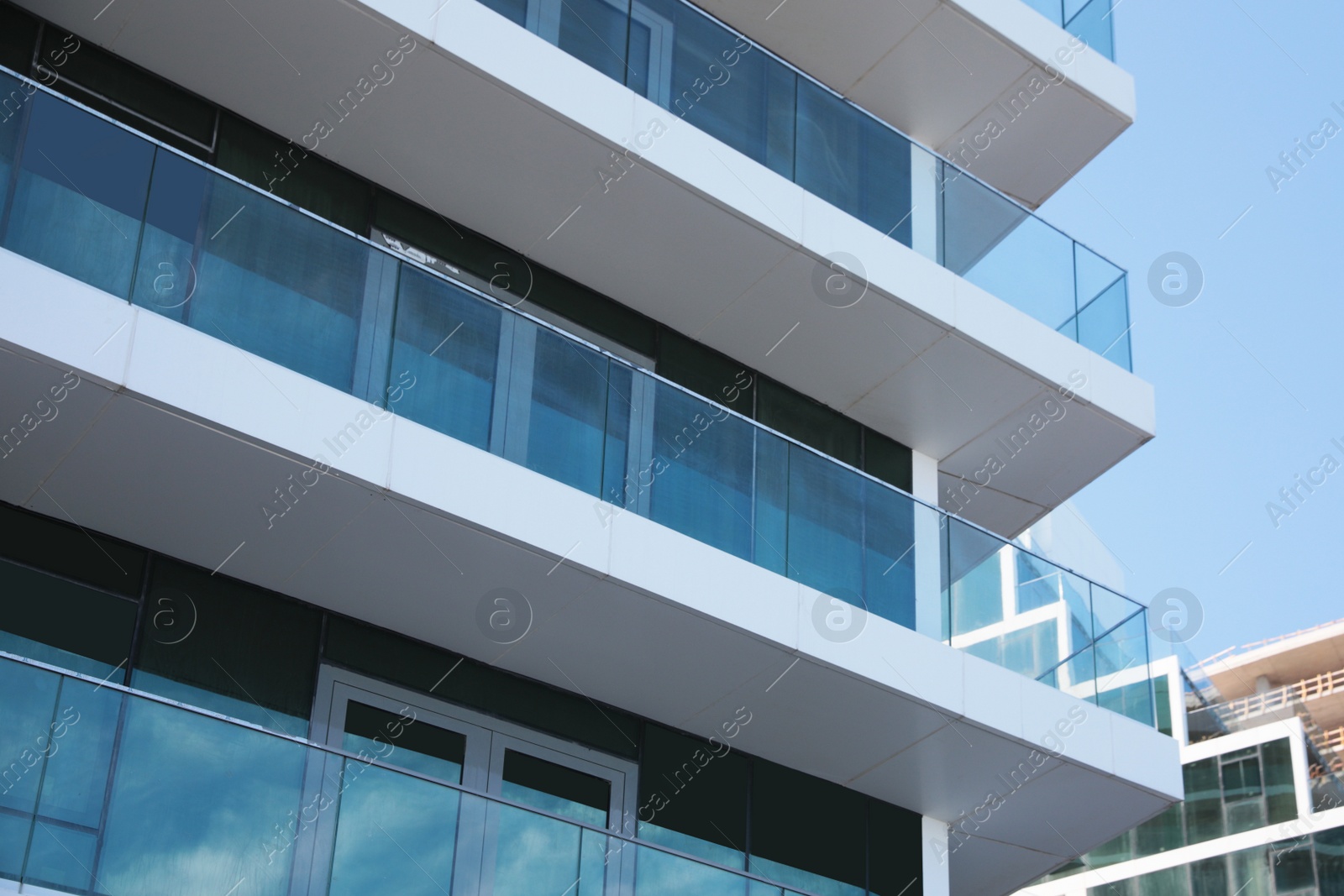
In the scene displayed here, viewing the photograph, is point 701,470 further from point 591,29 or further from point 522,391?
point 591,29

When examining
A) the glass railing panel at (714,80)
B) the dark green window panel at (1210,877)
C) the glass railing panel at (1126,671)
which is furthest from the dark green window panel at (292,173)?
the dark green window panel at (1210,877)

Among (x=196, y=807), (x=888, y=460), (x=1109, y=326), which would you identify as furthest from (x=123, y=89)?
(x=1109, y=326)

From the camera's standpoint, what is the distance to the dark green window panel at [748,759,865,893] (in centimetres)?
1370

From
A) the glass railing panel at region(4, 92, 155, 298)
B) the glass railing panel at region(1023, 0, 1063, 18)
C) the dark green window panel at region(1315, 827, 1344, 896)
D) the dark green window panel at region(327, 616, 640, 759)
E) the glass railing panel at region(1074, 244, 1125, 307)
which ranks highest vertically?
the glass railing panel at region(1023, 0, 1063, 18)

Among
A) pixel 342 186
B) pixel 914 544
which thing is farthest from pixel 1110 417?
pixel 342 186

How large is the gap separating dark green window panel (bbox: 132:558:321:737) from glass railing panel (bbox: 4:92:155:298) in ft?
7.27

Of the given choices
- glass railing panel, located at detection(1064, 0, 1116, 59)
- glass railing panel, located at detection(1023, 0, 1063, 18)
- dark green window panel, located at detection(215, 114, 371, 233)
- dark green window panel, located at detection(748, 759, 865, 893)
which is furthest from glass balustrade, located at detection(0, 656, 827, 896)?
glass railing panel, located at detection(1064, 0, 1116, 59)

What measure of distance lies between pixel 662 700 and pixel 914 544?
99.0 inches

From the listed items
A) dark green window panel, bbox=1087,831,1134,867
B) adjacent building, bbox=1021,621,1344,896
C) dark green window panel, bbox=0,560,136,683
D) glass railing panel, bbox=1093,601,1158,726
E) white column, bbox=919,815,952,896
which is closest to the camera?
dark green window panel, bbox=0,560,136,683

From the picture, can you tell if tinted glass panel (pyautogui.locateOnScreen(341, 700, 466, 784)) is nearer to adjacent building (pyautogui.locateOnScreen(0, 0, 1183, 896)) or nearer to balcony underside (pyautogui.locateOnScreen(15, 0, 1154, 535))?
adjacent building (pyautogui.locateOnScreen(0, 0, 1183, 896))

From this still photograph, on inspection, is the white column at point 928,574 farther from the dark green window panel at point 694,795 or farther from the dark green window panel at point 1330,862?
the dark green window panel at point 1330,862

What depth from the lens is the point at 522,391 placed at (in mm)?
11977

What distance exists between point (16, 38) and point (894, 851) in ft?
30.4

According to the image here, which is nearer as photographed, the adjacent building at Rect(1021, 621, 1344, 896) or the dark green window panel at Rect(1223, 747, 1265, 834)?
the adjacent building at Rect(1021, 621, 1344, 896)
